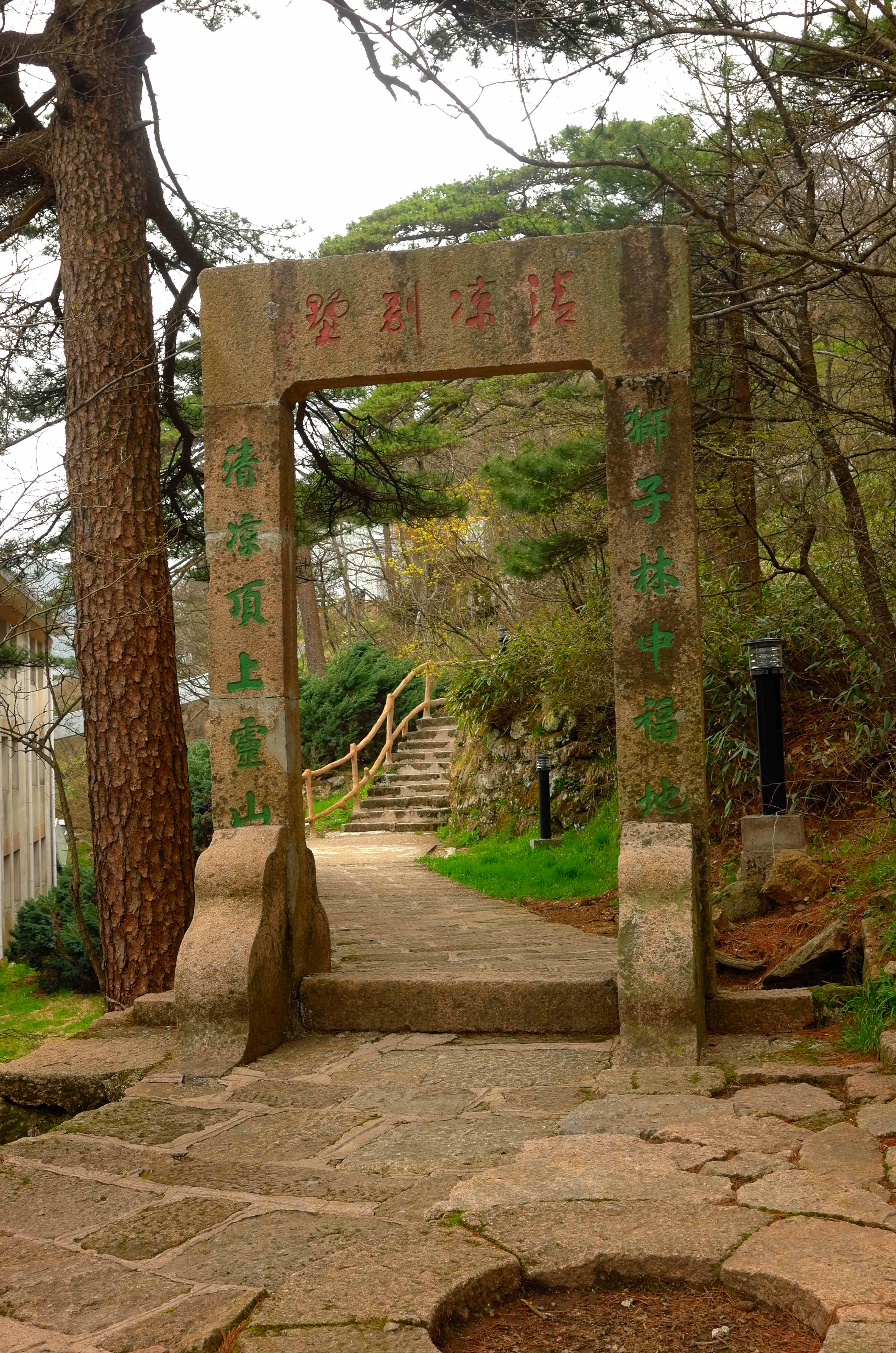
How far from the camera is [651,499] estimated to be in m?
5.34

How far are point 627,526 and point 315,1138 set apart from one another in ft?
9.57

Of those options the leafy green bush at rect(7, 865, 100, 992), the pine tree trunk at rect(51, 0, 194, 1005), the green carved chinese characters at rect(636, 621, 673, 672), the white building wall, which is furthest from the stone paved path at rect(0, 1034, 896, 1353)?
the white building wall

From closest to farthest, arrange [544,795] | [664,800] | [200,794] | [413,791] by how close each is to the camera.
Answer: [664,800]
[544,795]
[200,794]
[413,791]

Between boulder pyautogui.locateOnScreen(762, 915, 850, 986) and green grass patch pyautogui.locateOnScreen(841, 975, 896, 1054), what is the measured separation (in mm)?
468

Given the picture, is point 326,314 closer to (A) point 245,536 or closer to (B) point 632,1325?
(A) point 245,536

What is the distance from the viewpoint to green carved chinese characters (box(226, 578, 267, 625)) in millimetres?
5637

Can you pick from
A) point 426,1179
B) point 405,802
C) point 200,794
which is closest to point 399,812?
point 405,802

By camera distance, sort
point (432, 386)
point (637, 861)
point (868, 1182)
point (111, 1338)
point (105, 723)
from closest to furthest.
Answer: point (111, 1338) → point (868, 1182) → point (637, 861) → point (105, 723) → point (432, 386)

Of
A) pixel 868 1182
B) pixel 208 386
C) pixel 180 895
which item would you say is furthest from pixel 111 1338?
pixel 180 895

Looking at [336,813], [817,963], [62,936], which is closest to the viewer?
[817,963]

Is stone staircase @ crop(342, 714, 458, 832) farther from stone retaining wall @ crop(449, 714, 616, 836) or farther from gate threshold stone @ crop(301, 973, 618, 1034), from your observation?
gate threshold stone @ crop(301, 973, 618, 1034)

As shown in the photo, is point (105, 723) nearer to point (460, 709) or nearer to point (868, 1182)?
point (868, 1182)

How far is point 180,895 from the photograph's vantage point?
778 centimetres

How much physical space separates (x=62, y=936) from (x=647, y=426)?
7.98m
